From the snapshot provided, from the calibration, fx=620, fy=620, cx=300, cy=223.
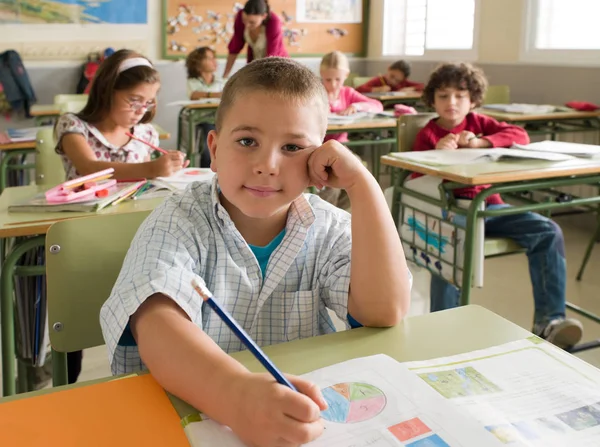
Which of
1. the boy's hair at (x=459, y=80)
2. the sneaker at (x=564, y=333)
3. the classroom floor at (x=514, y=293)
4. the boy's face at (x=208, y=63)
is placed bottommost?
the classroom floor at (x=514, y=293)

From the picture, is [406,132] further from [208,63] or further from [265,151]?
[208,63]

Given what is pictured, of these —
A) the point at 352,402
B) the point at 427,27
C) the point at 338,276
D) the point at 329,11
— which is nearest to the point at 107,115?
the point at 338,276

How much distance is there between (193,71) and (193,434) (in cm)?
542

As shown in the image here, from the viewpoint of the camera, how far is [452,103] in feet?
8.84

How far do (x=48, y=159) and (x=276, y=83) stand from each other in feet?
6.03

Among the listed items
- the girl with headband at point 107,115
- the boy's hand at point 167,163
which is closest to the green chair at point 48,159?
the girl with headband at point 107,115

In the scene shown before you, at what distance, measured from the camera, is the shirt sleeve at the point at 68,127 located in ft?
7.44

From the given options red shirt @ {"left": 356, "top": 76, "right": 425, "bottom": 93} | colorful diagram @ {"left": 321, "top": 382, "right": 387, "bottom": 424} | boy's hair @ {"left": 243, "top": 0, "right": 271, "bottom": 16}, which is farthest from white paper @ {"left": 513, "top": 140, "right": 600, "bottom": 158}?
red shirt @ {"left": 356, "top": 76, "right": 425, "bottom": 93}

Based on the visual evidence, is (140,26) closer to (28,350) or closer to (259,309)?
(28,350)

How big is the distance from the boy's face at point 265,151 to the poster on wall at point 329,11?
617 centimetres

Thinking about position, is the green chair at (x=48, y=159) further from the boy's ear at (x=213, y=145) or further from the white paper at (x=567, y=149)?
the white paper at (x=567, y=149)

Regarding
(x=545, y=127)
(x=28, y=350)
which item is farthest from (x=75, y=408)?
(x=545, y=127)

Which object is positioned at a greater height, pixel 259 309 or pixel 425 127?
pixel 425 127

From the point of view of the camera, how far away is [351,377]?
0.73 meters
